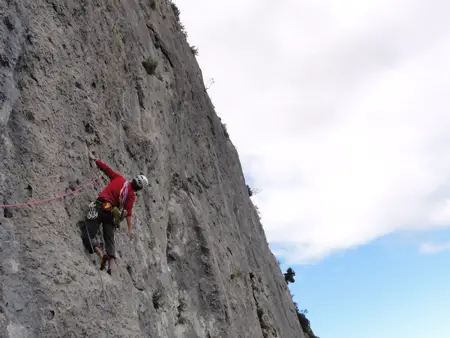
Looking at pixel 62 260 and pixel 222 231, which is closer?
pixel 62 260

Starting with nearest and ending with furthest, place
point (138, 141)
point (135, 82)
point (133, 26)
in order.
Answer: point (138, 141) → point (135, 82) → point (133, 26)

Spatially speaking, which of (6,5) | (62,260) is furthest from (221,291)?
(6,5)

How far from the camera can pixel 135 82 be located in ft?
34.4

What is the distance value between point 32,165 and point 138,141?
11.4 feet

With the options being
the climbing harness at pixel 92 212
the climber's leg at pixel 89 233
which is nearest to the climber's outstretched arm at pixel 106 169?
the climbing harness at pixel 92 212

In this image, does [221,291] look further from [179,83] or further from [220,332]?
[179,83]

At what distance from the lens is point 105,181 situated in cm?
805

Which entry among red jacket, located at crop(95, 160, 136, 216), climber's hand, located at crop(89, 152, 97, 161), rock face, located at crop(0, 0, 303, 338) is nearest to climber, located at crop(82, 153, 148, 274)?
red jacket, located at crop(95, 160, 136, 216)

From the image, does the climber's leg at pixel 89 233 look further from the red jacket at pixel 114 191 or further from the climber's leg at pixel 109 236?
the red jacket at pixel 114 191

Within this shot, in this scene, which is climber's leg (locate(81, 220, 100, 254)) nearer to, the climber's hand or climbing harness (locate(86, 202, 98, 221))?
climbing harness (locate(86, 202, 98, 221))

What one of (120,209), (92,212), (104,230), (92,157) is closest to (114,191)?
(120,209)

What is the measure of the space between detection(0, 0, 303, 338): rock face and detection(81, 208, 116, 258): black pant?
0.21 metres

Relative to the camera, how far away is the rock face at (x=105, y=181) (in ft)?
19.5

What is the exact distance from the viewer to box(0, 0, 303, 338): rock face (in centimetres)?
593
